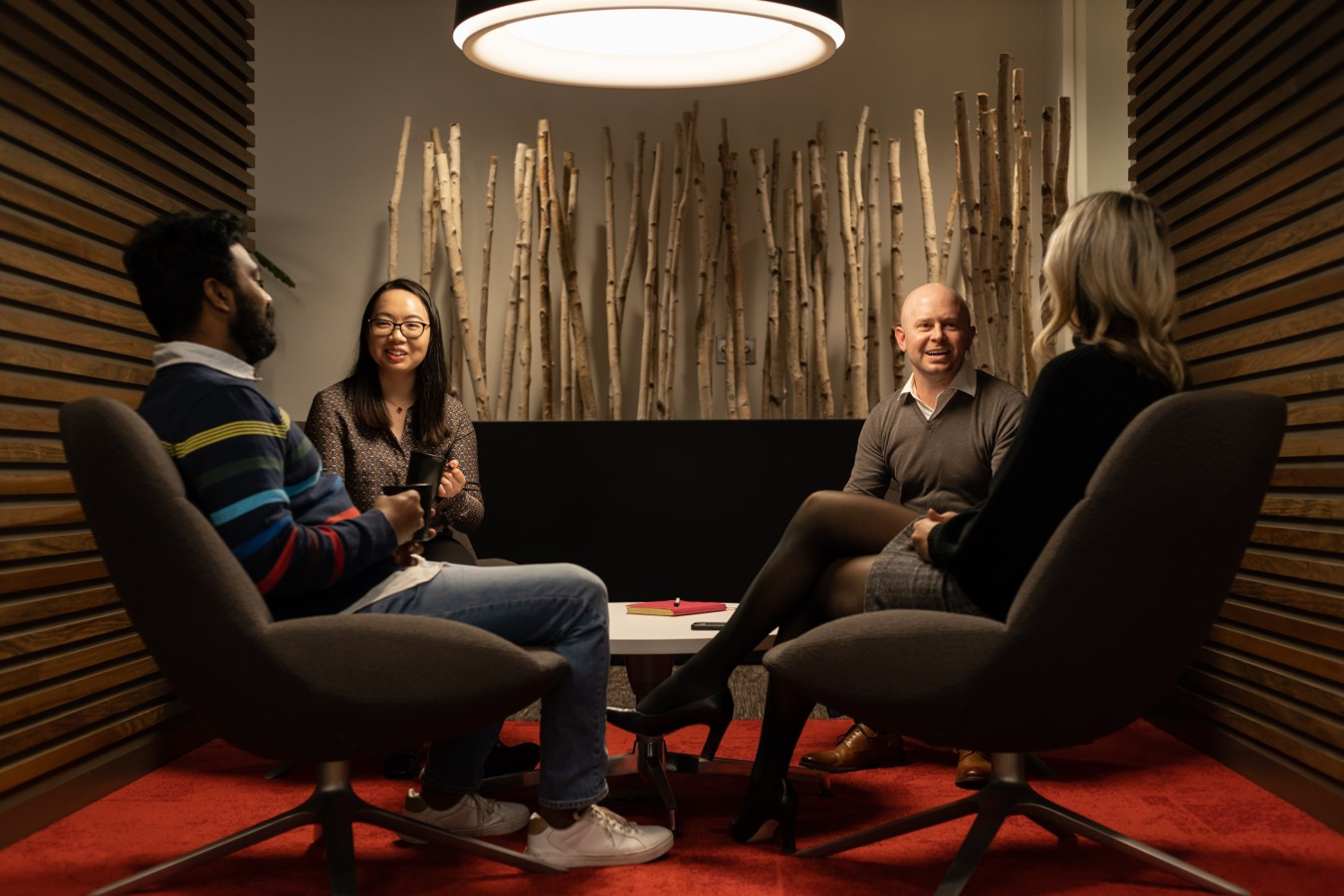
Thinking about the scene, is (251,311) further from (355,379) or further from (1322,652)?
(1322,652)

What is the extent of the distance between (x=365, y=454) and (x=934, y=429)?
147 centimetres

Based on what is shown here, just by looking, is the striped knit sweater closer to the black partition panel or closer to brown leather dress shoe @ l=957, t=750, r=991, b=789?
brown leather dress shoe @ l=957, t=750, r=991, b=789

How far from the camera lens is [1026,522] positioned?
6.06ft

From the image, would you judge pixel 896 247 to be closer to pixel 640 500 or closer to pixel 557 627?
pixel 640 500

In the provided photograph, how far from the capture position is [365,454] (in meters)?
3.04

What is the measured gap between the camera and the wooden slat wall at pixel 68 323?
237 centimetres

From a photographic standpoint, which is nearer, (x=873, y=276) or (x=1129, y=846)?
(x=1129, y=846)

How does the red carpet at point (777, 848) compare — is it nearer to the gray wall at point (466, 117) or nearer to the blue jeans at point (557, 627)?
the blue jeans at point (557, 627)

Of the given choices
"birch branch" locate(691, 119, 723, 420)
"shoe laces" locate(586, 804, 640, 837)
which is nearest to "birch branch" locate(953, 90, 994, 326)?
"birch branch" locate(691, 119, 723, 420)

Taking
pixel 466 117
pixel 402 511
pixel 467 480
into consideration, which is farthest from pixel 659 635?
pixel 466 117

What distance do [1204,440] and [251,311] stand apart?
58.0 inches

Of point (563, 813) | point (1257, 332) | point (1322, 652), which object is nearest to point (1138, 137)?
point (1257, 332)

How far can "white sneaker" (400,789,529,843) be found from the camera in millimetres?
2264

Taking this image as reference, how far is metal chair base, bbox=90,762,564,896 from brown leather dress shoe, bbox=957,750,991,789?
1111 mm
